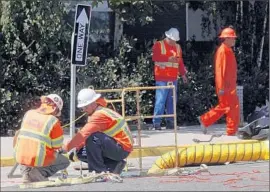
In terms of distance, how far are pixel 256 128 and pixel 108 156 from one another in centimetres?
382

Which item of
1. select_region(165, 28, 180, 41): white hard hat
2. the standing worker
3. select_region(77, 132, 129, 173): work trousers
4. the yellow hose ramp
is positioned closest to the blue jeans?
the standing worker

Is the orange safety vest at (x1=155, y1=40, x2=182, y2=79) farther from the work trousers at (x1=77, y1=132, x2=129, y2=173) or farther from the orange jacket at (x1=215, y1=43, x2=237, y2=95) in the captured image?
the work trousers at (x1=77, y1=132, x2=129, y2=173)

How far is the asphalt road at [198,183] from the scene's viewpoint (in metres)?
9.10

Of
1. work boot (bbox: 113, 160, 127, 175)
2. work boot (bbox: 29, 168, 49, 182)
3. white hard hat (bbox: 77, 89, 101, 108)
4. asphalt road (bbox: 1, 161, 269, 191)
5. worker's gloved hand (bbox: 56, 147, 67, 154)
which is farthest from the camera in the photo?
work boot (bbox: 113, 160, 127, 175)

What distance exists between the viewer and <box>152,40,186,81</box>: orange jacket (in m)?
14.1

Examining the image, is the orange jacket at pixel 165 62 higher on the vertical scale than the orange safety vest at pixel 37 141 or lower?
higher

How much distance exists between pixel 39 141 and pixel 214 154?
301 centimetres

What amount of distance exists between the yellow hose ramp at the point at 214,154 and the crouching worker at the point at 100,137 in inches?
38.4

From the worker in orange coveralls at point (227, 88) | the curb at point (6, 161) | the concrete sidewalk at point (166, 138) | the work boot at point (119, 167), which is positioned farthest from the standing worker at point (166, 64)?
the work boot at point (119, 167)

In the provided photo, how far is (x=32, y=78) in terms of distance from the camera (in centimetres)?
1475

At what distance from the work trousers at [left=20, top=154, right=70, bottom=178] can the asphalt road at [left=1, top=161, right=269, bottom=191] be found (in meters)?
0.26

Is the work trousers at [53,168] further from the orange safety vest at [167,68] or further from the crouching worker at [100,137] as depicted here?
the orange safety vest at [167,68]

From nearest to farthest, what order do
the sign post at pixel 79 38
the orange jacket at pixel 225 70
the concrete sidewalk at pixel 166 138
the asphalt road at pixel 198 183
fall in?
the asphalt road at pixel 198 183 → the sign post at pixel 79 38 → the concrete sidewalk at pixel 166 138 → the orange jacket at pixel 225 70

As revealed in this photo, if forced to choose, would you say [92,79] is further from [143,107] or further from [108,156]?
[108,156]
